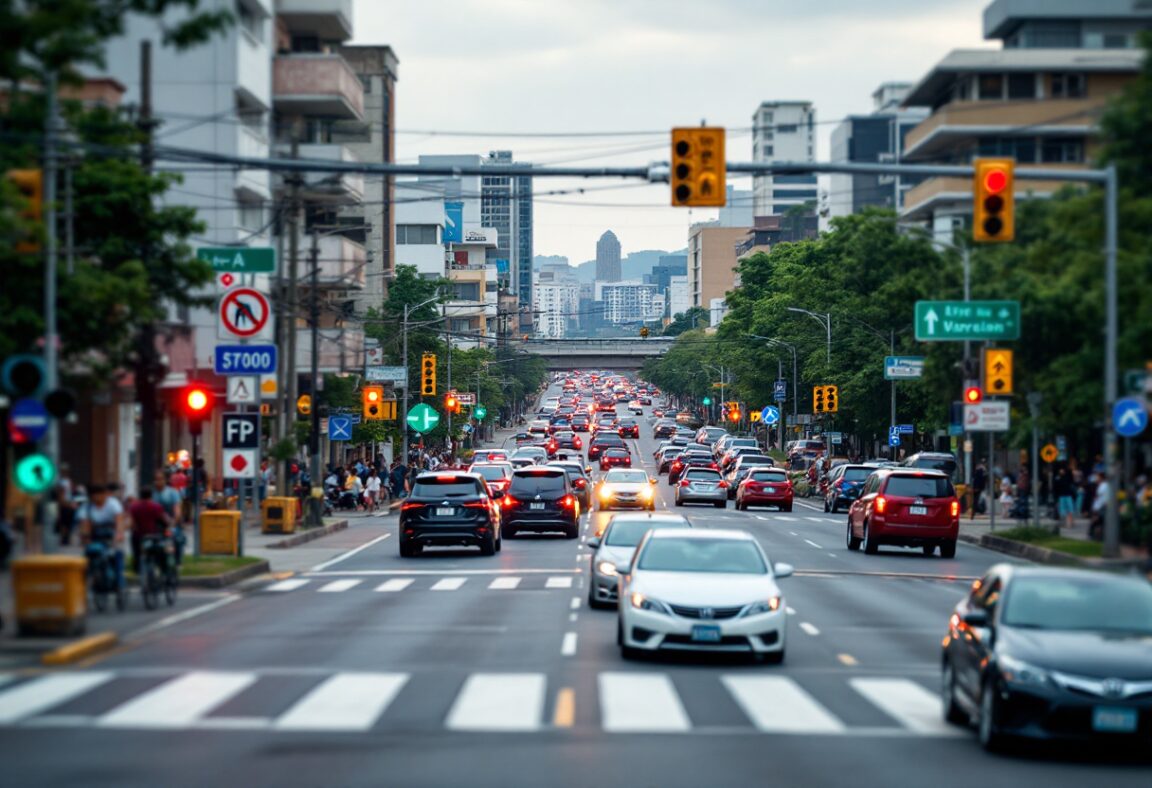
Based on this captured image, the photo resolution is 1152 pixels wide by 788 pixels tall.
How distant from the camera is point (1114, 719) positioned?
1241cm

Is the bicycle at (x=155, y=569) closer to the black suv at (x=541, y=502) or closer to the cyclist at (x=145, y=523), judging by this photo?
the cyclist at (x=145, y=523)

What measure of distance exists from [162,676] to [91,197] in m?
13.2

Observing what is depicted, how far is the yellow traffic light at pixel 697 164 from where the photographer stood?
22.4 meters

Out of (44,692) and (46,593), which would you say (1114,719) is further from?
(46,593)

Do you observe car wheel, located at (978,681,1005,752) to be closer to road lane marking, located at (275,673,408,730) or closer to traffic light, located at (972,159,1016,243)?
road lane marking, located at (275,673,408,730)

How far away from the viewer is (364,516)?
196 feet

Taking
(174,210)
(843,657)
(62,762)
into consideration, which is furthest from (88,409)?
(62,762)

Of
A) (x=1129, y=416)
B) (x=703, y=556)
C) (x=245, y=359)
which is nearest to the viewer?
(x=703, y=556)

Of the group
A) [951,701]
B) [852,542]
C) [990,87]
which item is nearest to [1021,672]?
[951,701]

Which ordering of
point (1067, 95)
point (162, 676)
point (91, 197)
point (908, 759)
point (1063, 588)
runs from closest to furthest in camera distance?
point (908, 759), point (1063, 588), point (162, 676), point (91, 197), point (1067, 95)

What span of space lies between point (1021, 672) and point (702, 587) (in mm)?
6360

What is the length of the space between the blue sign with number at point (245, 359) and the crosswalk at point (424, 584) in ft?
13.3

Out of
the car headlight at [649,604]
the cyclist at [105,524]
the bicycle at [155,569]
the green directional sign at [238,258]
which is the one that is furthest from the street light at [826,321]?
the car headlight at [649,604]

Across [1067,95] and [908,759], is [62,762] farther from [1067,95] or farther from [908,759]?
[1067,95]
